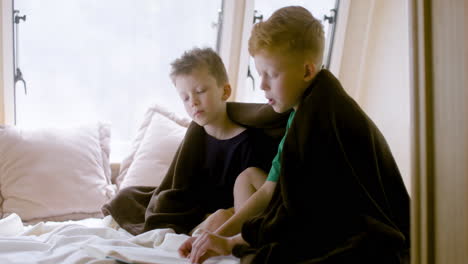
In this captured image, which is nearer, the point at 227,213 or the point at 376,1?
the point at 227,213

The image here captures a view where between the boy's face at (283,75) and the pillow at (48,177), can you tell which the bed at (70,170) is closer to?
the pillow at (48,177)

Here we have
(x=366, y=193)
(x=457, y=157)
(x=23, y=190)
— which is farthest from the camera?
(x=23, y=190)

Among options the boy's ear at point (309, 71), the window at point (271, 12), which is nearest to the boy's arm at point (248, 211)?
the boy's ear at point (309, 71)

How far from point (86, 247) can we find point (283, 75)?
699 mm

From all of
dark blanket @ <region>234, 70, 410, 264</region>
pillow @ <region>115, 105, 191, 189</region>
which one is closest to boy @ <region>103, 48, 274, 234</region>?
pillow @ <region>115, 105, 191, 189</region>

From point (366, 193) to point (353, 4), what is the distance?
186 cm

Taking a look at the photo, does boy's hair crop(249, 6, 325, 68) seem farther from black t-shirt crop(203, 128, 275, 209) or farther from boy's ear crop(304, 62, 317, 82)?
black t-shirt crop(203, 128, 275, 209)

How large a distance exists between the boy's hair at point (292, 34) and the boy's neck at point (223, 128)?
0.48m

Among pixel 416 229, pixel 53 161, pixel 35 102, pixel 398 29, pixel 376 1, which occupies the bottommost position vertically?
pixel 53 161

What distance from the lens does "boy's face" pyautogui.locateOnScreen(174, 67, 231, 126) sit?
5.02 feet

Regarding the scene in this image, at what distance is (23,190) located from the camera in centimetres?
183

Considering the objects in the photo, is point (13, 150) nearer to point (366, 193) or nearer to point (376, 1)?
point (366, 193)

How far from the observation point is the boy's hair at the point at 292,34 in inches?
45.7

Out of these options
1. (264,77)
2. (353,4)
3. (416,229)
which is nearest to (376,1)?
(353,4)
